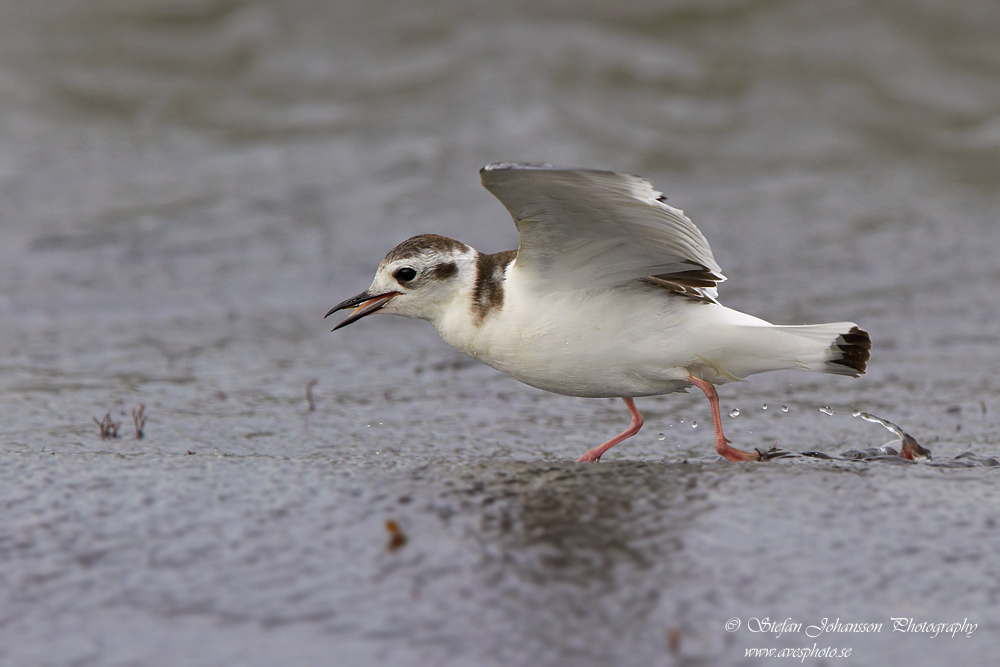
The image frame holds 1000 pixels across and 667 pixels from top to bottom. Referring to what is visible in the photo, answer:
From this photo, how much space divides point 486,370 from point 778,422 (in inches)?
84.7

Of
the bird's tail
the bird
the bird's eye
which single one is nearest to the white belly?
the bird

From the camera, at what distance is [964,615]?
3027 millimetres

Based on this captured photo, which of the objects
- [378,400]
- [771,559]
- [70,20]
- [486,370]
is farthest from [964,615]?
[70,20]

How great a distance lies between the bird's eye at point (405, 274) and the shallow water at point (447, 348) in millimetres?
853

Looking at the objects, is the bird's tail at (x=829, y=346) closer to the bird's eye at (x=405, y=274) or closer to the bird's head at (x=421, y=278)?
the bird's head at (x=421, y=278)

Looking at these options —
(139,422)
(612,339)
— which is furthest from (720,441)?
(139,422)

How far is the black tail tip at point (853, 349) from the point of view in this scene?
4.76 meters

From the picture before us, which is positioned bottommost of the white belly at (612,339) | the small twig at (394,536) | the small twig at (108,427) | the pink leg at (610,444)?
the small twig at (394,536)

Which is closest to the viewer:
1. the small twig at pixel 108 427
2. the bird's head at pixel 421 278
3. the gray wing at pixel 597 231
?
the gray wing at pixel 597 231

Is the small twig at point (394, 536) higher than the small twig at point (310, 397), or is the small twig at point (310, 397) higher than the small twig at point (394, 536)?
the small twig at point (310, 397)

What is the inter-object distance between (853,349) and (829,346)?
0.34 feet

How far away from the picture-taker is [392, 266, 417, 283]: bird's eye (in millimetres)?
5504

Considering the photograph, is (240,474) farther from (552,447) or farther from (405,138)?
(405,138)

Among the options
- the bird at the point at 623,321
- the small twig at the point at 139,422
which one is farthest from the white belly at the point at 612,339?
the small twig at the point at 139,422
